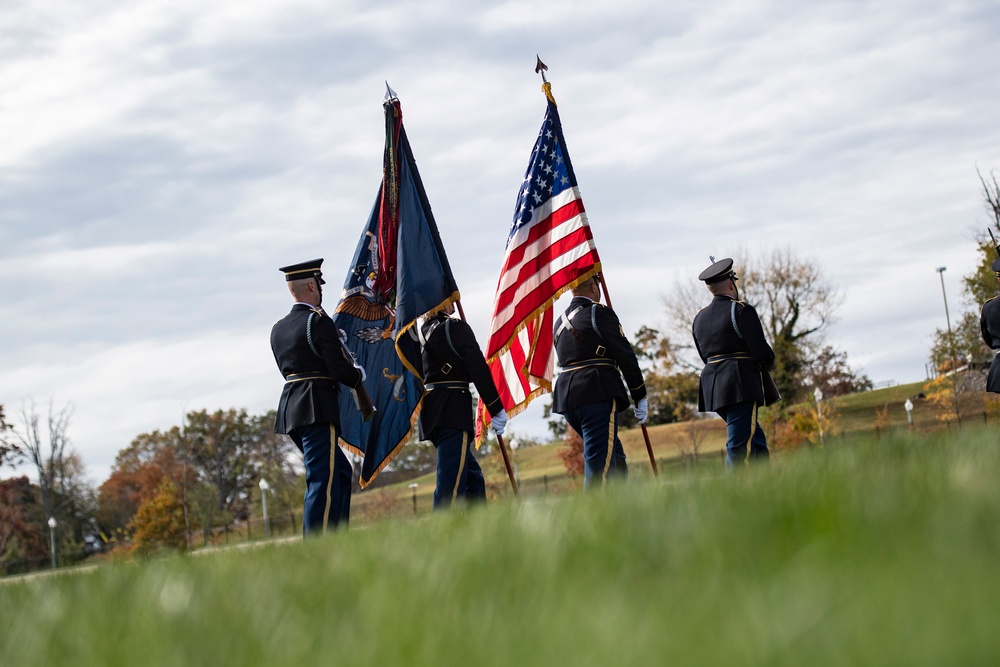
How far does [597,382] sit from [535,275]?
1.80m

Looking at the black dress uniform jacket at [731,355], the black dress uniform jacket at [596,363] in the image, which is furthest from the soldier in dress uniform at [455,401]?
the black dress uniform jacket at [731,355]

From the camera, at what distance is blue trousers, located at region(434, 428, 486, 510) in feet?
30.1

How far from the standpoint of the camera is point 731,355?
1042 cm

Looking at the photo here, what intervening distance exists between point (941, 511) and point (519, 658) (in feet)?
3.89

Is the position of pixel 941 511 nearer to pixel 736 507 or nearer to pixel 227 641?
pixel 736 507

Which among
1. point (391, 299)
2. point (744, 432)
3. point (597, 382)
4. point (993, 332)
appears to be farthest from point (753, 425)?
point (391, 299)

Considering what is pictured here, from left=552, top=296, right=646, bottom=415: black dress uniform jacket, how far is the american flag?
0.86 m

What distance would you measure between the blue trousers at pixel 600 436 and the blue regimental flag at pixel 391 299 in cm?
159

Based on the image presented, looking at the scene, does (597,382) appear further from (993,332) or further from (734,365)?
(993,332)

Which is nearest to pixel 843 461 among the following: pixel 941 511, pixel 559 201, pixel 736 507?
pixel 736 507

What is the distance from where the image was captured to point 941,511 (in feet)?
7.50

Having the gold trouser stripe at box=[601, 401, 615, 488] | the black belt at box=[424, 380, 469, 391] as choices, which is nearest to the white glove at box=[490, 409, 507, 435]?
the black belt at box=[424, 380, 469, 391]

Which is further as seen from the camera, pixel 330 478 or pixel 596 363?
pixel 596 363

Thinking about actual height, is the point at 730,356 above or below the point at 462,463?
above
